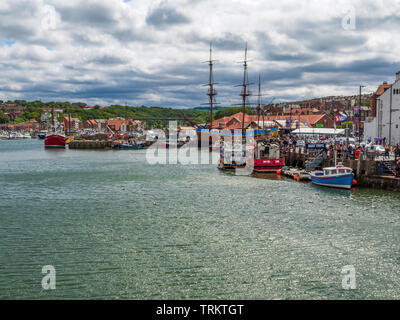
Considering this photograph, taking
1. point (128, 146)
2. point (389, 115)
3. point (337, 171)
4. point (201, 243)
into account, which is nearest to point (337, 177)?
point (337, 171)

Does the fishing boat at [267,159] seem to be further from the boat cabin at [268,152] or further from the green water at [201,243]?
the green water at [201,243]

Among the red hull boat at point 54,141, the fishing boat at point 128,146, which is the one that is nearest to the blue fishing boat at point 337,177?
the fishing boat at point 128,146

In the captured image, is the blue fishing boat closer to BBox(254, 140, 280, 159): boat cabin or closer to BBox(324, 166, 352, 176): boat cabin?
BBox(324, 166, 352, 176): boat cabin

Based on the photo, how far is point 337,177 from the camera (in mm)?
35312

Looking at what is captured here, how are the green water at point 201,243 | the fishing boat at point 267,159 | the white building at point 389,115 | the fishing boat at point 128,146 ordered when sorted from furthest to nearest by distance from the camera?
the fishing boat at point 128,146, the white building at point 389,115, the fishing boat at point 267,159, the green water at point 201,243

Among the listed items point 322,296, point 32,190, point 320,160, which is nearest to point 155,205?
point 32,190

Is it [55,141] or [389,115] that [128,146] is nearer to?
[55,141]

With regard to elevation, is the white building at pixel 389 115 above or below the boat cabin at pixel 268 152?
above

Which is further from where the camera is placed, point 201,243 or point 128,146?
point 128,146

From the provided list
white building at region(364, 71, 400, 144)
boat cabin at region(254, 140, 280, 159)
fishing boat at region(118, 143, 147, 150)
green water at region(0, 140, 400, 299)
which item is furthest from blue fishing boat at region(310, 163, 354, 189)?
fishing boat at region(118, 143, 147, 150)

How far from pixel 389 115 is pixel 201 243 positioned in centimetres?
4739

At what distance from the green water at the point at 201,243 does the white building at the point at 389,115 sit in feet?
87.0

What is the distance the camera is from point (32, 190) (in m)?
37.8

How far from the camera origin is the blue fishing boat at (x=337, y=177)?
3484 centimetres
